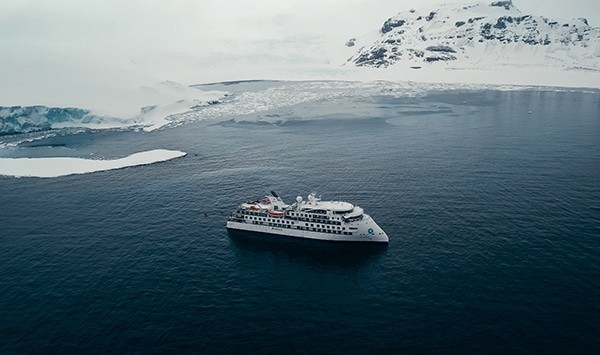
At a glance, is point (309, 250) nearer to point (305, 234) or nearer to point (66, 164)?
point (305, 234)

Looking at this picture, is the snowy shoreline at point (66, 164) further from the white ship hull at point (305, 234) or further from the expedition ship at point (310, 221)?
the white ship hull at point (305, 234)

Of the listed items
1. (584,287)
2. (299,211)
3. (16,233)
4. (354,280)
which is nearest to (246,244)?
(299,211)

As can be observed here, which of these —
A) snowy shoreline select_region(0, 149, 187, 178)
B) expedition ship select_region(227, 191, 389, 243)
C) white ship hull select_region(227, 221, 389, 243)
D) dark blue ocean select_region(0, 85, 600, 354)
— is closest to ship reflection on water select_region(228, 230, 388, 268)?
dark blue ocean select_region(0, 85, 600, 354)

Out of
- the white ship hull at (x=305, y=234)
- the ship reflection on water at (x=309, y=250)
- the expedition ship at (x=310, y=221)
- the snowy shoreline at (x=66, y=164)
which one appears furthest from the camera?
the snowy shoreline at (x=66, y=164)

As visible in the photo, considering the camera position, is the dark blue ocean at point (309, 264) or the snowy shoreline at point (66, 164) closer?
the dark blue ocean at point (309, 264)

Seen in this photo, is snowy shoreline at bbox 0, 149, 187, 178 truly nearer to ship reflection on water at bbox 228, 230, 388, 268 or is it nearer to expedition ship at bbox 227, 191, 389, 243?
expedition ship at bbox 227, 191, 389, 243

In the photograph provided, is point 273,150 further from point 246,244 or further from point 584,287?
point 584,287

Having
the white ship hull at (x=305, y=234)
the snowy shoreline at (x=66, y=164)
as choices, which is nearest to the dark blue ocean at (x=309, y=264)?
the white ship hull at (x=305, y=234)
